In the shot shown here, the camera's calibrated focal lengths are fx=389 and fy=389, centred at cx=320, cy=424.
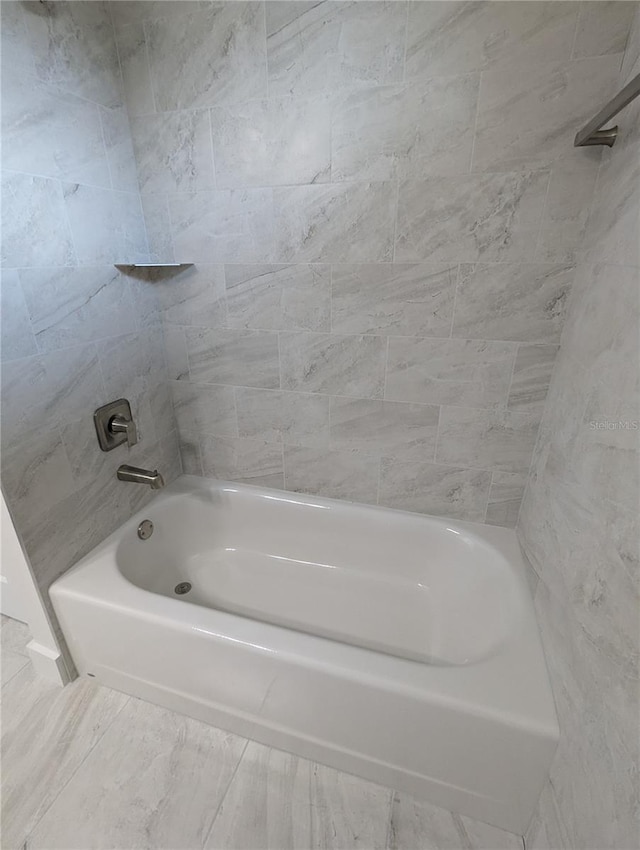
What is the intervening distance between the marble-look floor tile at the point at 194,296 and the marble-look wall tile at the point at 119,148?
340 millimetres

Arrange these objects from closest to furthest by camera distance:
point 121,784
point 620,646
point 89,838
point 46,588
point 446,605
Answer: point 620,646, point 89,838, point 121,784, point 46,588, point 446,605

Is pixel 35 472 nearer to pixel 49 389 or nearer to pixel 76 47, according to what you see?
pixel 49 389

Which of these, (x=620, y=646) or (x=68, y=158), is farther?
(x=68, y=158)

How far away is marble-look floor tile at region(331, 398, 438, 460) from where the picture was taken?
151 cm

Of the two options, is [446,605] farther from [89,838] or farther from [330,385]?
[89,838]

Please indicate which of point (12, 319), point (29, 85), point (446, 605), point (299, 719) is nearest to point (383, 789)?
point (299, 719)

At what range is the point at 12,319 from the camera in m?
1.08

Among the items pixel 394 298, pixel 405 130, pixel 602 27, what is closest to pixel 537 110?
pixel 602 27

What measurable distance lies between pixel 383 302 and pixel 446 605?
1195mm

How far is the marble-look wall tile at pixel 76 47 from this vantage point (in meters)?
1.11

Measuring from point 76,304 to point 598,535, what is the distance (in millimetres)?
1584

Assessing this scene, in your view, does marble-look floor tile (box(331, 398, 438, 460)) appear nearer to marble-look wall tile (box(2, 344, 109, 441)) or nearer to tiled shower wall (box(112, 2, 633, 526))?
tiled shower wall (box(112, 2, 633, 526))

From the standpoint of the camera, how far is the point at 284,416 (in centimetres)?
168

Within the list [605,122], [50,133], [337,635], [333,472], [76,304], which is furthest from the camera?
[333,472]
